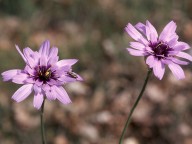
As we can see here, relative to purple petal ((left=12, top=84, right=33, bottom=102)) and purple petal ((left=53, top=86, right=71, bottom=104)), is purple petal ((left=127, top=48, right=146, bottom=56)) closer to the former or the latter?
purple petal ((left=53, top=86, right=71, bottom=104))

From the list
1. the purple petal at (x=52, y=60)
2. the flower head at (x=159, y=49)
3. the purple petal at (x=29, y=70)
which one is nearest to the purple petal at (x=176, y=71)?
the flower head at (x=159, y=49)

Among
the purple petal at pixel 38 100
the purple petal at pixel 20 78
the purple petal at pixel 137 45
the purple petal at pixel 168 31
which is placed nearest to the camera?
the purple petal at pixel 38 100

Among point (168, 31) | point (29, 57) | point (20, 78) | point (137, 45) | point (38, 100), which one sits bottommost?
point (38, 100)

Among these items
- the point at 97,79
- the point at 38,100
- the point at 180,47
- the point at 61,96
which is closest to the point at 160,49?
the point at 180,47

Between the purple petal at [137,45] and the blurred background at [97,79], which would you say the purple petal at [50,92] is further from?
the blurred background at [97,79]

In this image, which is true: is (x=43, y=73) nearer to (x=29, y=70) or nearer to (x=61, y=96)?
(x=29, y=70)

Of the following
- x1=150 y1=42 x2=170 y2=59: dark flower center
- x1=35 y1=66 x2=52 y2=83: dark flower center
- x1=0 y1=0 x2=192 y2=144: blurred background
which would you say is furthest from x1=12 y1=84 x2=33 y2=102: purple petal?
x1=0 y1=0 x2=192 y2=144: blurred background

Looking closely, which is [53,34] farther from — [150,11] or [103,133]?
[103,133]

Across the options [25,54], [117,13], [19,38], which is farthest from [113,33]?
[25,54]
